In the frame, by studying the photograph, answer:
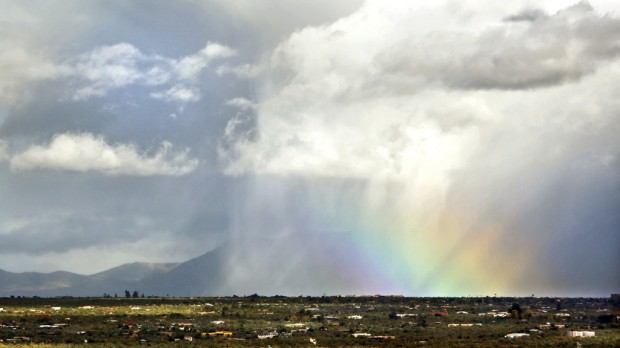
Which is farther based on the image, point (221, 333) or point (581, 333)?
point (221, 333)

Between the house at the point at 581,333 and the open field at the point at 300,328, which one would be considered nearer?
the open field at the point at 300,328

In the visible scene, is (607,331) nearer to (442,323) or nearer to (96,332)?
(442,323)

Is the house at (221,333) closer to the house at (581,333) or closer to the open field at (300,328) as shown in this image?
the open field at (300,328)

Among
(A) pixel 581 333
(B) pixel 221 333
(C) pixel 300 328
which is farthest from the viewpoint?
(C) pixel 300 328

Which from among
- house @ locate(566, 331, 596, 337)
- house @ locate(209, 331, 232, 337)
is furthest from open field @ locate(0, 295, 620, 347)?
house @ locate(566, 331, 596, 337)

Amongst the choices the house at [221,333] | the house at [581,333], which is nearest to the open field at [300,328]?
the house at [221,333]

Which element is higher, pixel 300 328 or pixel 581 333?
pixel 300 328

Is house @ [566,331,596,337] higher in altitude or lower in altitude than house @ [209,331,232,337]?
lower

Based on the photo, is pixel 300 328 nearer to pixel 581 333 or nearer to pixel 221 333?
pixel 221 333

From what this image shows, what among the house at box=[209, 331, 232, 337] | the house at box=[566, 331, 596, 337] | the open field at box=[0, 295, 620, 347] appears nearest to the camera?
the open field at box=[0, 295, 620, 347]

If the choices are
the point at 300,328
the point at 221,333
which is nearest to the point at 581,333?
the point at 300,328

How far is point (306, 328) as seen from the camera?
11919cm

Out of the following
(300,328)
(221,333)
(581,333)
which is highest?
(300,328)

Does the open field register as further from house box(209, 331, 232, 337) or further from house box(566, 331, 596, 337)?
house box(566, 331, 596, 337)
